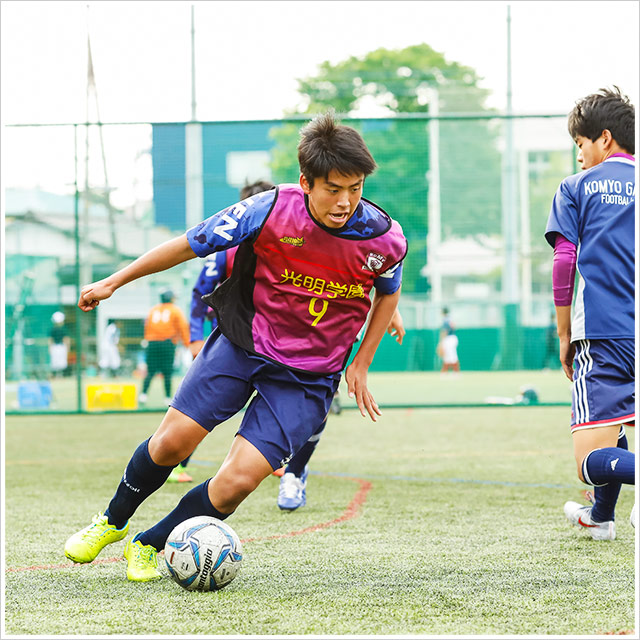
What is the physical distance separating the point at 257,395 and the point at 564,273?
1267 mm

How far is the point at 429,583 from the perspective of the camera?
128 inches

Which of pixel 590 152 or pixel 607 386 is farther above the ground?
pixel 590 152

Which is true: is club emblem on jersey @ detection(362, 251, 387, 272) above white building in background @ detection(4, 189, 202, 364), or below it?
below

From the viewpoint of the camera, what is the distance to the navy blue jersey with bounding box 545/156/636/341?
345 centimetres

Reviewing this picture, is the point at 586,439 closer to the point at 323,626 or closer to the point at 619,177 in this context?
the point at 619,177

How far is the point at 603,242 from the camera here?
3.47 m

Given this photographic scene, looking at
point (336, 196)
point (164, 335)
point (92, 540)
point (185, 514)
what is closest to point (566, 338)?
point (336, 196)

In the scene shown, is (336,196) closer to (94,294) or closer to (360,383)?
(360,383)

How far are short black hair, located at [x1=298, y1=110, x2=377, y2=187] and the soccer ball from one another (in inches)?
50.0

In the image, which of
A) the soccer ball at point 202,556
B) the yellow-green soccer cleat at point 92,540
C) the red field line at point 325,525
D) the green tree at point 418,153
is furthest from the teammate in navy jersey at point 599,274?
the green tree at point 418,153

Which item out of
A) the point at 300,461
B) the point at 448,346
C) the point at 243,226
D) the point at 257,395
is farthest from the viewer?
the point at 448,346

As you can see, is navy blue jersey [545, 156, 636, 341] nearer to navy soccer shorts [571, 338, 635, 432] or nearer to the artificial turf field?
navy soccer shorts [571, 338, 635, 432]

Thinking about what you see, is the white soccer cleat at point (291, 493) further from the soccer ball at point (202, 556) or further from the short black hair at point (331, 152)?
the short black hair at point (331, 152)

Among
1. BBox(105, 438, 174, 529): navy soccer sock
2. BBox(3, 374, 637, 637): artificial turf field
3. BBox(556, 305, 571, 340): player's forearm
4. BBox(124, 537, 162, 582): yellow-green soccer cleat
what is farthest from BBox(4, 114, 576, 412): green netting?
BBox(124, 537, 162, 582): yellow-green soccer cleat
